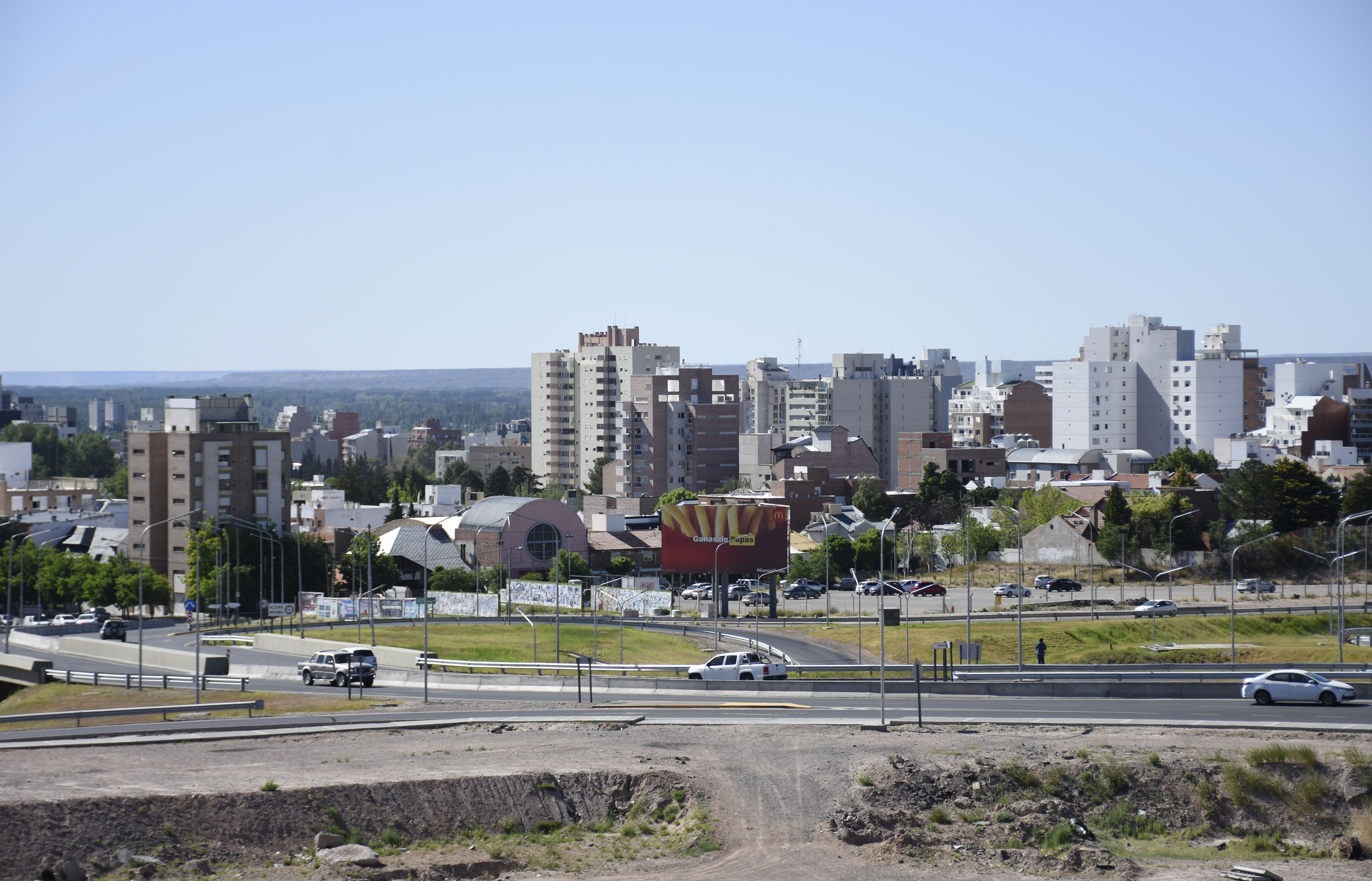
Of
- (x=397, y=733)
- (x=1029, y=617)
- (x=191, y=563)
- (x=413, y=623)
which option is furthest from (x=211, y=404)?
(x=397, y=733)

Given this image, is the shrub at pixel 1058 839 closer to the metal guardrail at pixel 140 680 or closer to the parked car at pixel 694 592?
the metal guardrail at pixel 140 680

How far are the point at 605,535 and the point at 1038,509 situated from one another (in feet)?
148

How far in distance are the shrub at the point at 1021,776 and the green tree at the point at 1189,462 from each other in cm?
13671

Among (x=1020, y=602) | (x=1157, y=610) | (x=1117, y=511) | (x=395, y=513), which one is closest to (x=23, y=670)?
(x=1020, y=602)

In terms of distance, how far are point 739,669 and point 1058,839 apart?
22.6 meters

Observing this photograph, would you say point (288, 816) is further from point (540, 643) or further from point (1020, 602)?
point (1020, 602)

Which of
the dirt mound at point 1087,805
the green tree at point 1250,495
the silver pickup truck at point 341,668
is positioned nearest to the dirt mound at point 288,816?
the dirt mound at point 1087,805

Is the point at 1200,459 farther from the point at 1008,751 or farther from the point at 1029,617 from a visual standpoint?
the point at 1008,751

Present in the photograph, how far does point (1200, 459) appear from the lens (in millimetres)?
170625

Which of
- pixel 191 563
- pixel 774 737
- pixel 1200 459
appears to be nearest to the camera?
pixel 774 737

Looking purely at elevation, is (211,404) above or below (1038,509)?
above

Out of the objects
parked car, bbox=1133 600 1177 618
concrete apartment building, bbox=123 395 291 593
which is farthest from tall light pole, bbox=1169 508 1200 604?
concrete apartment building, bbox=123 395 291 593

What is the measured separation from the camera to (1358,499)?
12044cm

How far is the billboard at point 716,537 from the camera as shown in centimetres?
8738
